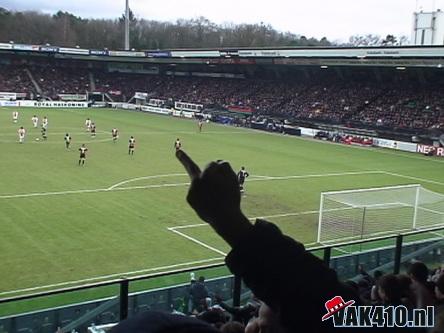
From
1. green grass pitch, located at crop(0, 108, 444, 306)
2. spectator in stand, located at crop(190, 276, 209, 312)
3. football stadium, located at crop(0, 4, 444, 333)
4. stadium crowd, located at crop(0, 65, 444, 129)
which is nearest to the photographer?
football stadium, located at crop(0, 4, 444, 333)

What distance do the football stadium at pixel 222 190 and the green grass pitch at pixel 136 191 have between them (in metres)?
0.13

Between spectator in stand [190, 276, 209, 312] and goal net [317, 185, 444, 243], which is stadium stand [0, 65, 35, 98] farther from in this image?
spectator in stand [190, 276, 209, 312]

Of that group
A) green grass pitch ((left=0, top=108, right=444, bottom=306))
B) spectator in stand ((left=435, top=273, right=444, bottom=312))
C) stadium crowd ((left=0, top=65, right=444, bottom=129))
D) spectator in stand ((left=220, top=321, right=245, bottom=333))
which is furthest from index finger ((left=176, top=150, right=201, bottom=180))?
stadium crowd ((left=0, top=65, right=444, bottom=129))

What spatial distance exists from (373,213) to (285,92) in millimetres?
56243

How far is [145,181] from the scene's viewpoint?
31797 mm

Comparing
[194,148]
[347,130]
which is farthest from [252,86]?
[194,148]

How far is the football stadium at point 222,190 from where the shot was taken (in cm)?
196

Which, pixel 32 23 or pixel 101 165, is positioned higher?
pixel 32 23

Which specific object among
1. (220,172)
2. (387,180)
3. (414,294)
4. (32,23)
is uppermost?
(32,23)

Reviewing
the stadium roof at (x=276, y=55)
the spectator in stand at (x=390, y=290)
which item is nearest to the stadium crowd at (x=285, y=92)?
the stadium roof at (x=276, y=55)

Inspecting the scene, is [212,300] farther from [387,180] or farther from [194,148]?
[194,148]

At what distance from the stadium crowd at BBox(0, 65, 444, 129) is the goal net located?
111 ft

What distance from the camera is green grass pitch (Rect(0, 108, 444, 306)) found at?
18.5 metres

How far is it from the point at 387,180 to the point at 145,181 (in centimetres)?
1536
